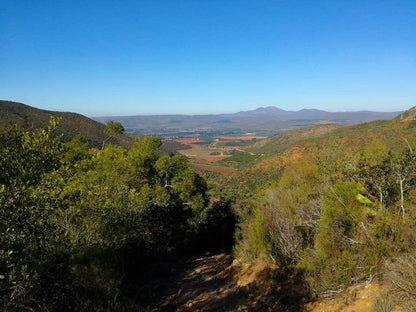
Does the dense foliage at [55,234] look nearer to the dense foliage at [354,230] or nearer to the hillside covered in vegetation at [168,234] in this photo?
the hillside covered in vegetation at [168,234]

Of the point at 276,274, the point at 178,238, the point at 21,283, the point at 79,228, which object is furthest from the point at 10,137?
the point at 178,238

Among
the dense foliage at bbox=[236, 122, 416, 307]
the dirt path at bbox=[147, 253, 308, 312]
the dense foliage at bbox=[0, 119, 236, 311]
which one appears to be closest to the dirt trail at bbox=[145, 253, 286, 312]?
the dirt path at bbox=[147, 253, 308, 312]

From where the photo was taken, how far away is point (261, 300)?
9180 millimetres

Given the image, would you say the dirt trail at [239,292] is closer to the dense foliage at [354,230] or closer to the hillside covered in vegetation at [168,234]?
the hillside covered in vegetation at [168,234]

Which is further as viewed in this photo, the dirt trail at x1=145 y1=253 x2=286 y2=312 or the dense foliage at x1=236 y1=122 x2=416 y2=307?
the dirt trail at x1=145 y1=253 x2=286 y2=312

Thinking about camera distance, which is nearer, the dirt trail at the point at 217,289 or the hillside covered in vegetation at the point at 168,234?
the hillside covered in vegetation at the point at 168,234

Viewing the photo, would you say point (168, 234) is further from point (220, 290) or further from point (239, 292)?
point (239, 292)

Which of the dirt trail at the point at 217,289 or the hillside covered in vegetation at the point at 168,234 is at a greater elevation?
the hillside covered in vegetation at the point at 168,234

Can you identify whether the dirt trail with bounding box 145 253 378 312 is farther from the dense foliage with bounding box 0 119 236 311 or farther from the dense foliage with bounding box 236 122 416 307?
the dense foliage with bounding box 0 119 236 311

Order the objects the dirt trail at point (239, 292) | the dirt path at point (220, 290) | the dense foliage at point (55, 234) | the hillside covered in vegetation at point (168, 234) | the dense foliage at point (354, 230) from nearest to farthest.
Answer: the dense foliage at point (55, 234) → the hillside covered in vegetation at point (168, 234) → the dense foliage at point (354, 230) → the dirt trail at point (239, 292) → the dirt path at point (220, 290)

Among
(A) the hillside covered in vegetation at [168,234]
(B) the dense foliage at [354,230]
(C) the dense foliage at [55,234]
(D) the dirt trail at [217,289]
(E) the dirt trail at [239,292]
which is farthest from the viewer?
(D) the dirt trail at [217,289]

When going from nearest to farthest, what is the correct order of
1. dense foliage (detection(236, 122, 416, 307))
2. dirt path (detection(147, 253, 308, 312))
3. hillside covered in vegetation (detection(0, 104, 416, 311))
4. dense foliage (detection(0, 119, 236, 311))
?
1. dense foliage (detection(0, 119, 236, 311))
2. hillside covered in vegetation (detection(0, 104, 416, 311))
3. dense foliage (detection(236, 122, 416, 307))
4. dirt path (detection(147, 253, 308, 312))

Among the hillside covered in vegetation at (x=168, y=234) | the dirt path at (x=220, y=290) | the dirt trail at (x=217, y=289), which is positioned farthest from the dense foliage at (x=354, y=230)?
the dirt trail at (x=217, y=289)

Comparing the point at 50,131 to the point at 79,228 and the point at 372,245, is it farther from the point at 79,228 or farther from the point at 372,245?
the point at 372,245
